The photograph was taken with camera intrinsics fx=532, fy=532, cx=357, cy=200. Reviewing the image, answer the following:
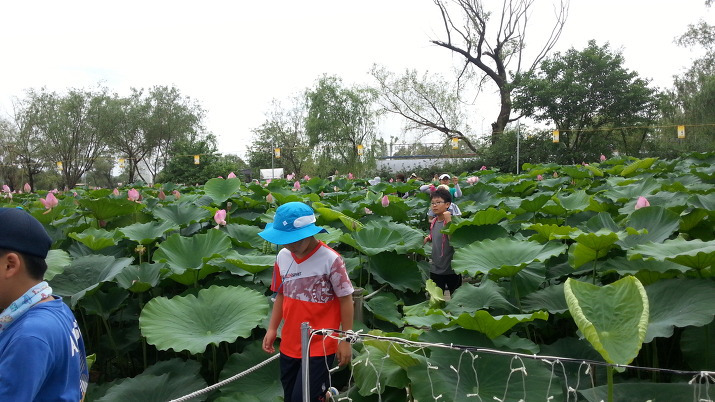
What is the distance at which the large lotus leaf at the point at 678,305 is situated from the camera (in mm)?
1764

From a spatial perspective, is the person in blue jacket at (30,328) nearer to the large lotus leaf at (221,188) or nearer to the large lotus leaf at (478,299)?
the large lotus leaf at (478,299)

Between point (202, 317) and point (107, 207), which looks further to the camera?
point (107, 207)

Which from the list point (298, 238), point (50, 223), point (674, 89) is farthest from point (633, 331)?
point (674, 89)

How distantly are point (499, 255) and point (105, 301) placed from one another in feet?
7.87

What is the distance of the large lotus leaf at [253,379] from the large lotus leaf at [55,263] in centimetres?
107

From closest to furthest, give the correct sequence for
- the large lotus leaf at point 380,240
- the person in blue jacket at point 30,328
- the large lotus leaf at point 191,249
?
the person in blue jacket at point 30,328 < the large lotus leaf at point 191,249 < the large lotus leaf at point 380,240

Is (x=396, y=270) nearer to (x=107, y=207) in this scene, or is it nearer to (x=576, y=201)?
(x=576, y=201)

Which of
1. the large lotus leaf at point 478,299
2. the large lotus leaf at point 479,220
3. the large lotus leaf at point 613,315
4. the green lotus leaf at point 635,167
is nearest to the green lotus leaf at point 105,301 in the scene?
the large lotus leaf at point 478,299

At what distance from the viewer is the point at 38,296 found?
1270 mm

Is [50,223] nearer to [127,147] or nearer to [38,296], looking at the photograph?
[38,296]

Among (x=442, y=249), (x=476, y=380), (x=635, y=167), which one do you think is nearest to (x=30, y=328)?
(x=476, y=380)

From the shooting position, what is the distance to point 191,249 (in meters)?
3.55

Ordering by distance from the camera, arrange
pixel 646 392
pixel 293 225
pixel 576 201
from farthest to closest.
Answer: pixel 576 201 < pixel 293 225 < pixel 646 392

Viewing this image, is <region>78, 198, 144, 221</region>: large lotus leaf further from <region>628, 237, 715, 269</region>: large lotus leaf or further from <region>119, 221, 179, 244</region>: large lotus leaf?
<region>628, 237, 715, 269</region>: large lotus leaf
